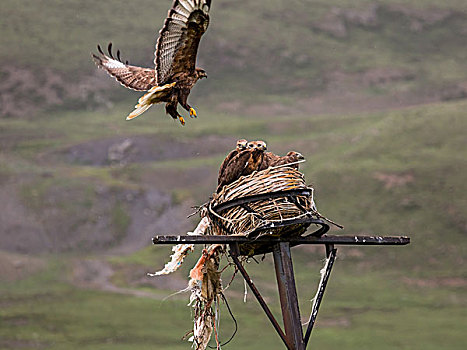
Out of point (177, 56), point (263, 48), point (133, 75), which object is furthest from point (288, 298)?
point (263, 48)

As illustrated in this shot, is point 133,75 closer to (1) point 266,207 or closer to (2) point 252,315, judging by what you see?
(1) point 266,207

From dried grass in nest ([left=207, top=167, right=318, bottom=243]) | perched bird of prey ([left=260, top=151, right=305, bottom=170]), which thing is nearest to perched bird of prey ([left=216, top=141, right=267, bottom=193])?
perched bird of prey ([left=260, top=151, right=305, bottom=170])

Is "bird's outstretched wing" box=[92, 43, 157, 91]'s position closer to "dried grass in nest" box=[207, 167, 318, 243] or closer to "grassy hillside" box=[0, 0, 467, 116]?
"dried grass in nest" box=[207, 167, 318, 243]

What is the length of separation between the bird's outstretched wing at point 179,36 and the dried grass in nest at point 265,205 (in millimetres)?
1305

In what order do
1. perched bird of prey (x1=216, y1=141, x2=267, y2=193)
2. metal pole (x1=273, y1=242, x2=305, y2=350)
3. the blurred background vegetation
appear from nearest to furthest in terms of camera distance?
1. metal pole (x1=273, y1=242, x2=305, y2=350)
2. perched bird of prey (x1=216, y1=141, x2=267, y2=193)
3. the blurred background vegetation

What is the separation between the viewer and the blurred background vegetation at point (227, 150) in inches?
1629

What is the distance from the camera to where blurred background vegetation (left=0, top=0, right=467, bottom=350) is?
41.4 metres

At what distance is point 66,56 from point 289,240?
277ft

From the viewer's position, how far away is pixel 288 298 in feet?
22.9

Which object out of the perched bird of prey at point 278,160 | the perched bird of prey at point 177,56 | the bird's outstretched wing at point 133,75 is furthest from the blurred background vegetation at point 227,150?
the perched bird of prey at point 278,160

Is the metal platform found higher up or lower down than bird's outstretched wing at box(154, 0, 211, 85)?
lower down

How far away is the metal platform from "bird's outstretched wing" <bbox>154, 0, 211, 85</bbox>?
70.6 inches

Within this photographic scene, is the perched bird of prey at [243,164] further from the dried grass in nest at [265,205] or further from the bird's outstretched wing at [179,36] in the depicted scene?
the bird's outstretched wing at [179,36]

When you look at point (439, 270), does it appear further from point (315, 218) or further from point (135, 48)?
point (135, 48)
